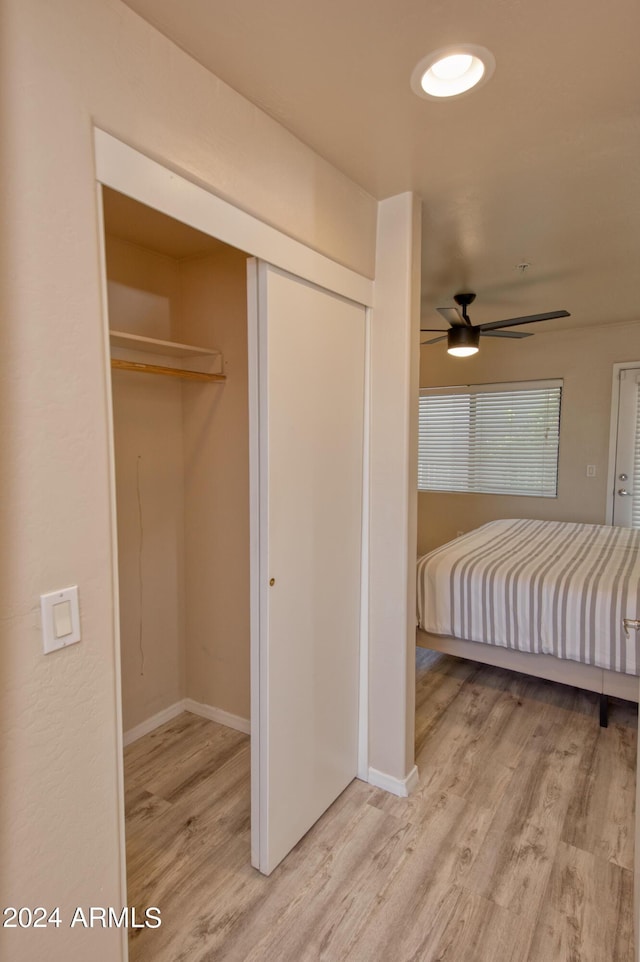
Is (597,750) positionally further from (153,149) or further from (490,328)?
(153,149)

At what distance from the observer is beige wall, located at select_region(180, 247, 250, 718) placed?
239 cm

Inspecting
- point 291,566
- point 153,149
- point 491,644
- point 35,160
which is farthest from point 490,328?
point 35,160

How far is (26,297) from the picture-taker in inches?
36.4

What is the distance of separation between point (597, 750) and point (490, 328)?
2565 mm

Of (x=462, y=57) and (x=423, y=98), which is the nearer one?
(x=462, y=57)

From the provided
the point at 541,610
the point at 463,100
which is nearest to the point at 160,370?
the point at 463,100

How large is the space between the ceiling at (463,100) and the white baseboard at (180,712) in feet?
8.29

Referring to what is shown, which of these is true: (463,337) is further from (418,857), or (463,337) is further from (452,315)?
(418,857)

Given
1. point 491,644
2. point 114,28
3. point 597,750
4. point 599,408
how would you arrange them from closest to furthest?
1. point 114,28
2. point 597,750
3. point 491,644
4. point 599,408

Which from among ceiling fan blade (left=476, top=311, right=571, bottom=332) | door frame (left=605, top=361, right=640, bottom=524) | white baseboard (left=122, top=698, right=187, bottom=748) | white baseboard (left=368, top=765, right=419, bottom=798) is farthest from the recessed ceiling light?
door frame (left=605, top=361, right=640, bottom=524)

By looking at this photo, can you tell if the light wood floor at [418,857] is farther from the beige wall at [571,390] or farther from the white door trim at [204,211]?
the beige wall at [571,390]

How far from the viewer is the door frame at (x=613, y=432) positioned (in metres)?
4.31

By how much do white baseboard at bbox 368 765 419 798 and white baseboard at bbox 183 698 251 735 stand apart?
0.69 meters

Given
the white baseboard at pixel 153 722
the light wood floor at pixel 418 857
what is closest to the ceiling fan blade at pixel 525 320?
the light wood floor at pixel 418 857
